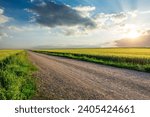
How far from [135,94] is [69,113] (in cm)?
409

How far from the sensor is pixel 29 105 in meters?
8.85

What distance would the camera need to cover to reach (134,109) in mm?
8617

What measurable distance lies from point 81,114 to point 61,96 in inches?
97.1

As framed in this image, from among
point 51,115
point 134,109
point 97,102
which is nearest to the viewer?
point 51,115

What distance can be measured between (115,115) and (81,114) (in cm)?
108

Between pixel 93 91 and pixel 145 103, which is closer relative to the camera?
pixel 145 103

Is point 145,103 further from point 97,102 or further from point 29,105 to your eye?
point 29,105

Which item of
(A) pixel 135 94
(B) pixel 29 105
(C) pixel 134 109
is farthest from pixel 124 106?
(B) pixel 29 105

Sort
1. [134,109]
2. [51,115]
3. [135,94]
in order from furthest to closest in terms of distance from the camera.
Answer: [135,94] → [134,109] → [51,115]

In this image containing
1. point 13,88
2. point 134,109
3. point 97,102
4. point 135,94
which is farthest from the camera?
point 135,94

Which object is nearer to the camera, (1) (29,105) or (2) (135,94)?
(1) (29,105)

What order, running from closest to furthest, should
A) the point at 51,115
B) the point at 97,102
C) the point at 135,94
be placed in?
the point at 51,115, the point at 97,102, the point at 135,94

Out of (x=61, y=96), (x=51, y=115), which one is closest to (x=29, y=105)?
(x=51, y=115)

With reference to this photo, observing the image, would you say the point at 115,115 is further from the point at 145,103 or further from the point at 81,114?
the point at 145,103
